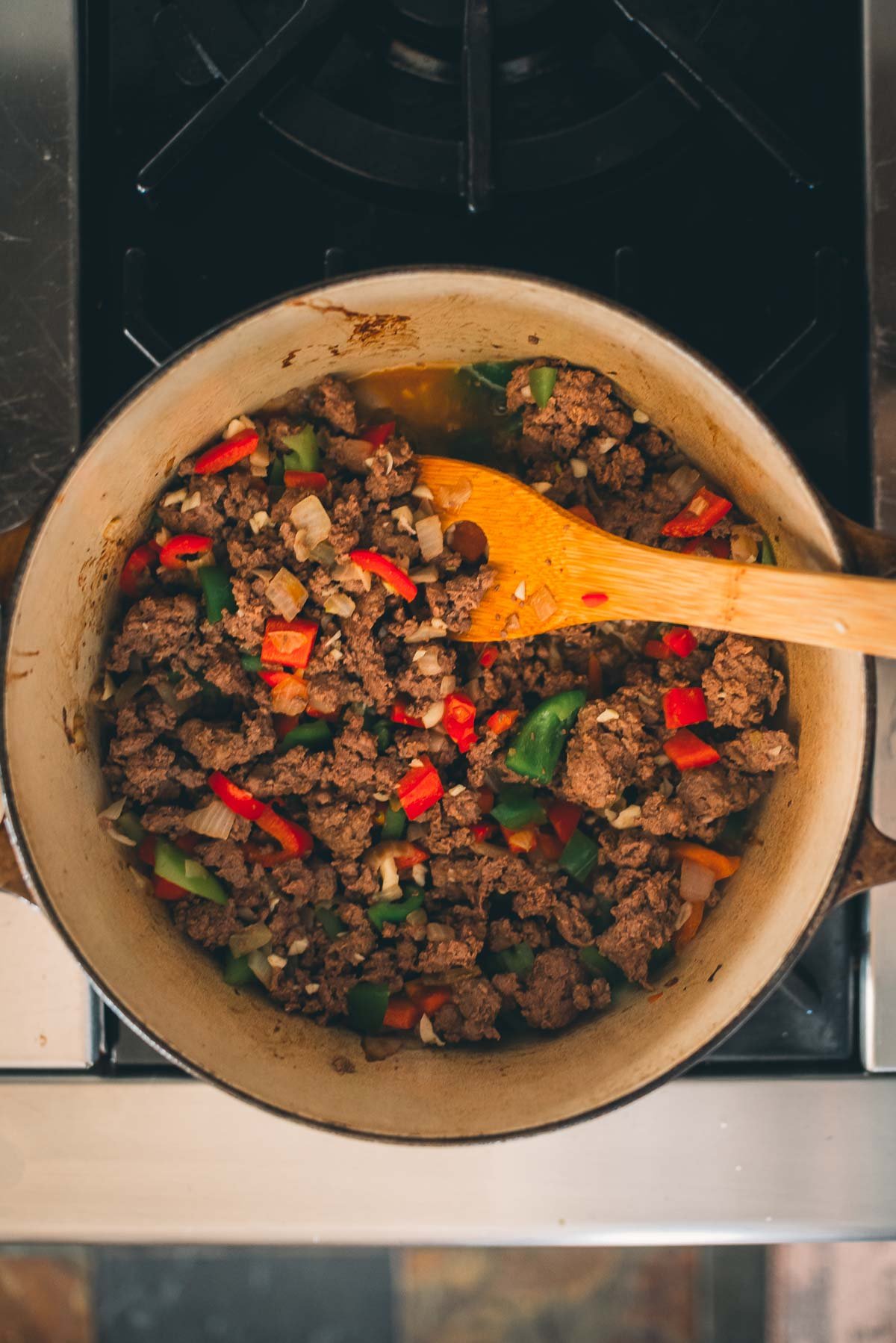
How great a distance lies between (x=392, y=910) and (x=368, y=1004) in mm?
100

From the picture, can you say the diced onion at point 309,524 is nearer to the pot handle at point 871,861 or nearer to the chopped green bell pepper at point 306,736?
the chopped green bell pepper at point 306,736

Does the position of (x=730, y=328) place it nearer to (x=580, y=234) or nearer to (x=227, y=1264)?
(x=580, y=234)

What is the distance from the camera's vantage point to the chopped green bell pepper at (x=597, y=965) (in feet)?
3.53

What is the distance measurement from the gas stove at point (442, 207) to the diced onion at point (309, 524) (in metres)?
0.21

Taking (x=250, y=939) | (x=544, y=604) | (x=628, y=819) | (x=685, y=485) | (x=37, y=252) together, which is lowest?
(x=250, y=939)

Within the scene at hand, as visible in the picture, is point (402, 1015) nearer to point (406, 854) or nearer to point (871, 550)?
point (406, 854)

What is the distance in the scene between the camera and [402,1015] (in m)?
1.07

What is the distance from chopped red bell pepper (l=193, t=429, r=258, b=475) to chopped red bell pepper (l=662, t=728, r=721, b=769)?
52cm

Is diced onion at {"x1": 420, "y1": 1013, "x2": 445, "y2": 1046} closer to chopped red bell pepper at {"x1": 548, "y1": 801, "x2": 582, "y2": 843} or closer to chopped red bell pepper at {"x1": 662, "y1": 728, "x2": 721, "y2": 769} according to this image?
chopped red bell pepper at {"x1": 548, "y1": 801, "x2": 582, "y2": 843}

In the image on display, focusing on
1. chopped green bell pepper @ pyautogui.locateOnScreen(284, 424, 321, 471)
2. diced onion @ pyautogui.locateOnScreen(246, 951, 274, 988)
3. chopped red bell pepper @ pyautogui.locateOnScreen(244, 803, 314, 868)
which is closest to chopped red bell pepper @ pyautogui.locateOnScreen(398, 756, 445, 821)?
chopped red bell pepper @ pyautogui.locateOnScreen(244, 803, 314, 868)

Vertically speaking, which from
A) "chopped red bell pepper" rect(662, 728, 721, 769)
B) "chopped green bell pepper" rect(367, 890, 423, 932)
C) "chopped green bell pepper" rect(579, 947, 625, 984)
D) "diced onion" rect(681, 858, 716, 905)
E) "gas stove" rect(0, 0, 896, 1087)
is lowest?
"chopped green bell pepper" rect(579, 947, 625, 984)

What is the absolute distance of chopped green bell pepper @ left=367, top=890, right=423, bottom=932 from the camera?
107 cm

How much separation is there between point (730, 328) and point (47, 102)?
2.46 ft

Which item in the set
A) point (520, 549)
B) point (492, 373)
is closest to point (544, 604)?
point (520, 549)
